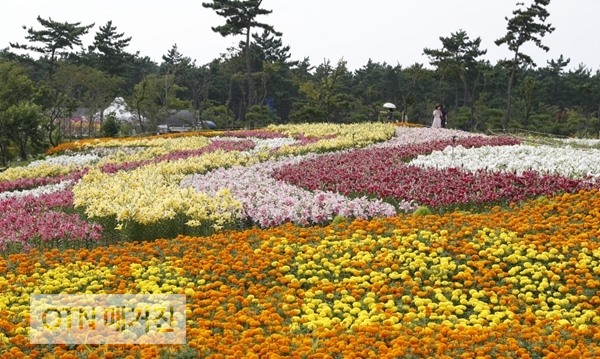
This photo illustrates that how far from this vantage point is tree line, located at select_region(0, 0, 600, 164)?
2892cm

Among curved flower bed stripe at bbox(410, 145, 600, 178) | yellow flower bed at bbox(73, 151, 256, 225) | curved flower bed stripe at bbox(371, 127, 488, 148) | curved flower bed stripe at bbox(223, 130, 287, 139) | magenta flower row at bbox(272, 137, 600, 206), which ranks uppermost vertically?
curved flower bed stripe at bbox(371, 127, 488, 148)

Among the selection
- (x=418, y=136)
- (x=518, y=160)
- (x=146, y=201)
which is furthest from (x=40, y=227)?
(x=418, y=136)

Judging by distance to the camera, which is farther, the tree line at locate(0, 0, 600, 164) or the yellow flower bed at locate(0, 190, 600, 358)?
the tree line at locate(0, 0, 600, 164)

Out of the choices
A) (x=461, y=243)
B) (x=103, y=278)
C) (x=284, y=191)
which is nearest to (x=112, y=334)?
(x=103, y=278)

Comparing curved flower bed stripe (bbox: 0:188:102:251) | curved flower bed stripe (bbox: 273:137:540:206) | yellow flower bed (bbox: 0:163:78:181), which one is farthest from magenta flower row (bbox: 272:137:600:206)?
yellow flower bed (bbox: 0:163:78:181)

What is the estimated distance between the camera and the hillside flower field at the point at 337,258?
15.8ft

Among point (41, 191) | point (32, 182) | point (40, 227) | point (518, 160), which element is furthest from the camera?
point (32, 182)

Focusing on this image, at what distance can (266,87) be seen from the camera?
48.3 m

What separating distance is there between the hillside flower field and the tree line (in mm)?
14250

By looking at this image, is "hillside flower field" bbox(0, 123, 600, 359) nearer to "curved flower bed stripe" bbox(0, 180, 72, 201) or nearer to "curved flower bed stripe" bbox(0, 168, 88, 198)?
"curved flower bed stripe" bbox(0, 180, 72, 201)

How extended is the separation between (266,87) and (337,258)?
138 feet

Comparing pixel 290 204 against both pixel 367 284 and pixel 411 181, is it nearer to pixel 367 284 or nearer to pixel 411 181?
pixel 411 181

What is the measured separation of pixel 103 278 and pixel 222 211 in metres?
2.86

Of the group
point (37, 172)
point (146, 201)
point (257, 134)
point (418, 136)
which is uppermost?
point (418, 136)
